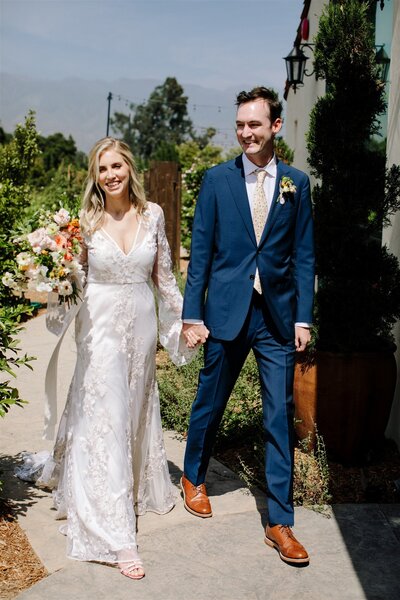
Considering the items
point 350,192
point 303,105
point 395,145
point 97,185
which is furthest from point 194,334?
point 303,105

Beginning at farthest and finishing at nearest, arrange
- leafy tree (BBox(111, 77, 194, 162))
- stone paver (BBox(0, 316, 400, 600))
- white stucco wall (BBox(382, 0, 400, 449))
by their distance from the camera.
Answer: leafy tree (BBox(111, 77, 194, 162))
white stucco wall (BBox(382, 0, 400, 449))
stone paver (BBox(0, 316, 400, 600))

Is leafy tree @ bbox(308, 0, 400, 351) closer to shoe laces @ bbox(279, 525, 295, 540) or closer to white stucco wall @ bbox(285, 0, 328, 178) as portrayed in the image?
shoe laces @ bbox(279, 525, 295, 540)

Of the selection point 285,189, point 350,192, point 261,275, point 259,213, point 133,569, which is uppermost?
point 350,192

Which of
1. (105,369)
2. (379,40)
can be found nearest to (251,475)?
(105,369)

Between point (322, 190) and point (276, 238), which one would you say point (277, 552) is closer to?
point (276, 238)

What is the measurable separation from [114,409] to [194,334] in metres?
0.61

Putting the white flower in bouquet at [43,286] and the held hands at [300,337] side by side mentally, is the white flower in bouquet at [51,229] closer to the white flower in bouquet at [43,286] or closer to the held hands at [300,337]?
the white flower in bouquet at [43,286]

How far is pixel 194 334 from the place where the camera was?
4.16 m

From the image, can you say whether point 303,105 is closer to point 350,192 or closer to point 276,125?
point 350,192

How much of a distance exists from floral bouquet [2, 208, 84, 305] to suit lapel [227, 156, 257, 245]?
0.88 m

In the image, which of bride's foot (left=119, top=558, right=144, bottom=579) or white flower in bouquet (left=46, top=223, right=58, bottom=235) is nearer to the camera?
bride's foot (left=119, top=558, right=144, bottom=579)

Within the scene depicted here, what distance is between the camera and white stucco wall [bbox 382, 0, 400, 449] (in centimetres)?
559

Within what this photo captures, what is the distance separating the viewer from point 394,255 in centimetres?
556

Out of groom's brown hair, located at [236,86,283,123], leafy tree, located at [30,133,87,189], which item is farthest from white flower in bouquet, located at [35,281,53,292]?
leafy tree, located at [30,133,87,189]
